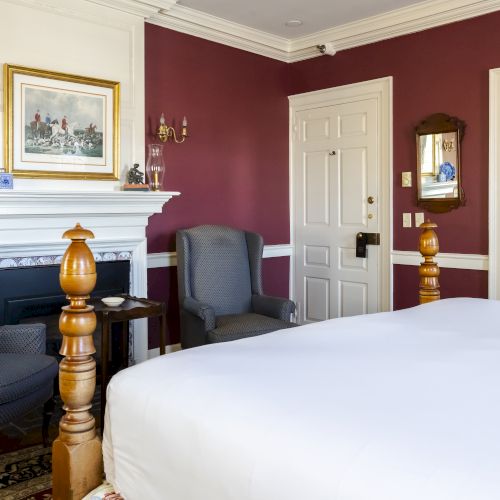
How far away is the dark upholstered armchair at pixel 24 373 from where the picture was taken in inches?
100

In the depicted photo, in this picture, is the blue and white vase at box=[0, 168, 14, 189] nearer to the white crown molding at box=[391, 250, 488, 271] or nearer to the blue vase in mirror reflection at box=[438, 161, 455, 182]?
the white crown molding at box=[391, 250, 488, 271]

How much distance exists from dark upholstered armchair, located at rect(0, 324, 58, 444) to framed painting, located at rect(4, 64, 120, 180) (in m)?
1.24

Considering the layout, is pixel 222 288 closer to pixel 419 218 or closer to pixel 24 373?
pixel 419 218

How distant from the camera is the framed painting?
147 inches

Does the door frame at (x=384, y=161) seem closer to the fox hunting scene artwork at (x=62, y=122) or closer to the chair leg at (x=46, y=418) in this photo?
the fox hunting scene artwork at (x=62, y=122)

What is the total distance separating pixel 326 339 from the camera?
2.02 meters

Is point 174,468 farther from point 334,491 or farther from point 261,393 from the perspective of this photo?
point 334,491

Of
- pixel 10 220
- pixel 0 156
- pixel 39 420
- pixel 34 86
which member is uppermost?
pixel 34 86

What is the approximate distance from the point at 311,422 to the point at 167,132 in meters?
3.70

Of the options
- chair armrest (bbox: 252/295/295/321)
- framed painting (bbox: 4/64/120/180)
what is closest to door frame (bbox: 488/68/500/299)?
chair armrest (bbox: 252/295/295/321)

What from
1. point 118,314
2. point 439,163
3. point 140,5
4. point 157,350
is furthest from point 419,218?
point 140,5

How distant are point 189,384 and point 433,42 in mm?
4018

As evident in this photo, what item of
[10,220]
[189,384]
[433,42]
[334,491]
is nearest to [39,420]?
[10,220]

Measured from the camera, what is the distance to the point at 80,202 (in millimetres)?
3922
